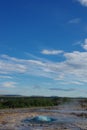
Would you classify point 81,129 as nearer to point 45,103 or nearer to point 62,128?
point 62,128

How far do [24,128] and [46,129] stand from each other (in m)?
2.27

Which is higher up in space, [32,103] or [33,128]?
[32,103]

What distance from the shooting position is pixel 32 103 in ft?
255

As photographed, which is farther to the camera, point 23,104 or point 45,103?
point 45,103

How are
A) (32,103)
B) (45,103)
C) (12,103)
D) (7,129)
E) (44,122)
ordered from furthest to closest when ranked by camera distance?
(45,103)
(32,103)
(12,103)
(44,122)
(7,129)

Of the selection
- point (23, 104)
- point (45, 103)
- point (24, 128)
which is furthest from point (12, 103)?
point (24, 128)

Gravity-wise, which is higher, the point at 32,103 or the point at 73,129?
the point at 32,103

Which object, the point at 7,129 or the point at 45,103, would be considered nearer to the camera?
the point at 7,129

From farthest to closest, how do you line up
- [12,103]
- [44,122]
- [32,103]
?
1. [32,103]
2. [12,103]
3. [44,122]

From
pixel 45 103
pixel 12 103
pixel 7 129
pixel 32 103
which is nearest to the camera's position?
pixel 7 129

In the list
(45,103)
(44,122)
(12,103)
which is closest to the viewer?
(44,122)

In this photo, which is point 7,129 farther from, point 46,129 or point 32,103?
point 32,103

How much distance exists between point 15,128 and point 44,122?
Answer: 21.1 ft

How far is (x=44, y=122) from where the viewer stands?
3603 cm
